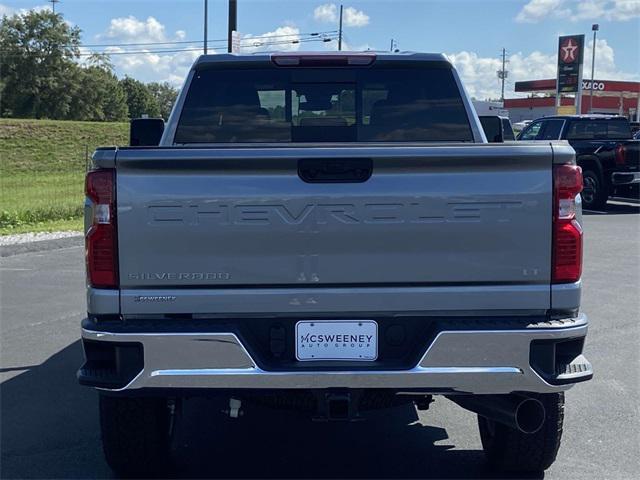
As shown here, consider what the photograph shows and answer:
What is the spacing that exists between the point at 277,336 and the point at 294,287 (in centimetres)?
25

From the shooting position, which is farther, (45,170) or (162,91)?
(162,91)

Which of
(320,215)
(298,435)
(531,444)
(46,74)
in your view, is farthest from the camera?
(46,74)

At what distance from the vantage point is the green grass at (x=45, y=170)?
50.0 ft

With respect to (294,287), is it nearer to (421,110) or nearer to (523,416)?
(523,416)

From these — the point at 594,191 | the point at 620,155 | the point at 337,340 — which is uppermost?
the point at 620,155

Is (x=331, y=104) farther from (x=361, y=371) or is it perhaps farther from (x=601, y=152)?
(x=601, y=152)

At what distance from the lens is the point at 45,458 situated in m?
4.27

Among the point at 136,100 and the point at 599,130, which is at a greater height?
the point at 136,100

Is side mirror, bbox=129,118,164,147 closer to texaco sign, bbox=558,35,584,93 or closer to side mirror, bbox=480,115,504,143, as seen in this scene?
side mirror, bbox=480,115,504,143

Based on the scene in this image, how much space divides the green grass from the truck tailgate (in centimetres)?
1123

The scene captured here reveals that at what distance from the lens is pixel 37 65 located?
86.1m

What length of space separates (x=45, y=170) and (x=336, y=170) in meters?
36.5

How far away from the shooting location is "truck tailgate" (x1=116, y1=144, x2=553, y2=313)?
10.6ft

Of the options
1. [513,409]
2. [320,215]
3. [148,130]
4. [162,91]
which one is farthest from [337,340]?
[162,91]
